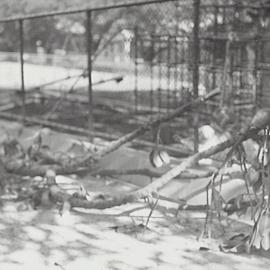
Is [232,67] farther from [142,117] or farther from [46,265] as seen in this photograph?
[46,265]

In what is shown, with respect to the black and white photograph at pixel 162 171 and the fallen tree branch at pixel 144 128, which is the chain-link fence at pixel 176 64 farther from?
the fallen tree branch at pixel 144 128

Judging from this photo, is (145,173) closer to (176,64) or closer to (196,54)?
(196,54)

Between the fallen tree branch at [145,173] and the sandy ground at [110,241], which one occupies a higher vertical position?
the fallen tree branch at [145,173]

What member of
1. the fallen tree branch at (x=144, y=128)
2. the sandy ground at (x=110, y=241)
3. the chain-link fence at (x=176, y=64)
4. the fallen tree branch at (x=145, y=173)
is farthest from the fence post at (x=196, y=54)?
the sandy ground at (x=110, y=241)

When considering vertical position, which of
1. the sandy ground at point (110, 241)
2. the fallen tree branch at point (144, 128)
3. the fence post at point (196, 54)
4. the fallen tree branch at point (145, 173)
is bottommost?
the sandy ground at point (110, 241)

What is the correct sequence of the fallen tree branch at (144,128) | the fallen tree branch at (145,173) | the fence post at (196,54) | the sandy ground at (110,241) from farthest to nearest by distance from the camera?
the fence post at (196,54), the fallen tree branch at (145,173), the fallen tree branch at (144,128), the sandy ground at (110,241)

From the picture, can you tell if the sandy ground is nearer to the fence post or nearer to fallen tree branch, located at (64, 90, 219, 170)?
fallen tree branch, located at (64, 90, 219, 170)

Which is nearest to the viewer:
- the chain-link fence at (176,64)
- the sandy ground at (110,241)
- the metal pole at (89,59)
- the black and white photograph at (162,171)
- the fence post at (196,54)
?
the sandy ground at (110,241)

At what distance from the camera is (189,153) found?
6.44 m

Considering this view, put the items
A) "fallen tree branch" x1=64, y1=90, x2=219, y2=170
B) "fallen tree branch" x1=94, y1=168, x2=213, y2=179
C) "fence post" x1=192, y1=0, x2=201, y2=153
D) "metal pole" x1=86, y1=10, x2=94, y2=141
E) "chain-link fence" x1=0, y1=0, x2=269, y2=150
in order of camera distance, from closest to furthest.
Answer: "fallen tree branch" x1=64, y1=90, x2=219, y2=170
"fallen tree branch" x1=94, y1=168, x2=213, y2=179
"fence post" x1=192, y1=0, x2=201, y2=153
"chain-link fence" x1=0, y1=0, x2=269, y2=150
"metal pole" x1=86, y1=10, x2=94, y2=141

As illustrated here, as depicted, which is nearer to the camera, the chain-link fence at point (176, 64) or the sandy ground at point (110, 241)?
the sandy ground at point (110, 241)

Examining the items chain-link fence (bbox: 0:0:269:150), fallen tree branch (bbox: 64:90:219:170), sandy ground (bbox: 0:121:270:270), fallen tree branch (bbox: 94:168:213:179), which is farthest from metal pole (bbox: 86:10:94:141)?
sandy ground (bbox: 0:121:270:270)

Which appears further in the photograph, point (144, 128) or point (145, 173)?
point (145, 173)

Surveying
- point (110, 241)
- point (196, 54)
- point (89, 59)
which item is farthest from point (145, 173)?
point (89, 59)
